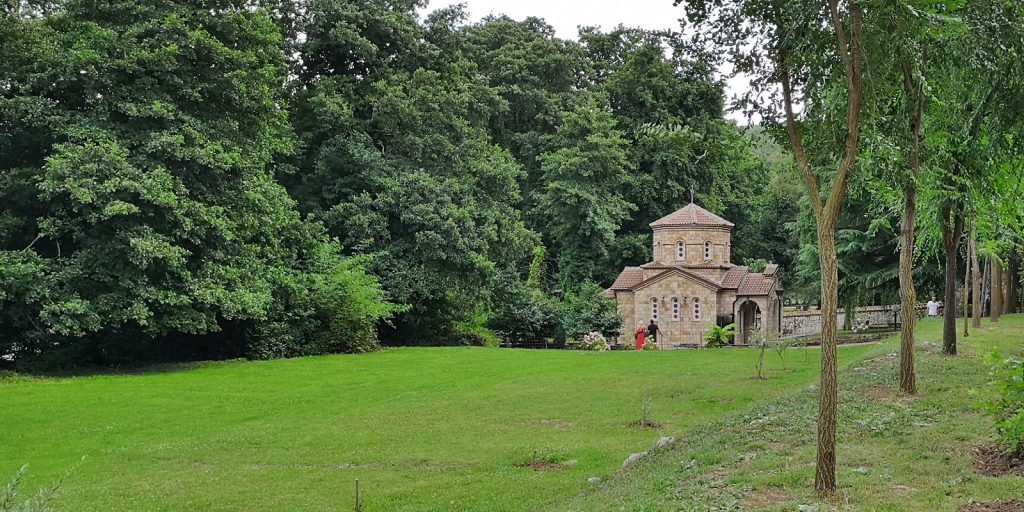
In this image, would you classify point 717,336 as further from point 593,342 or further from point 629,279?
point 629,279

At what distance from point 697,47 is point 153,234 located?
1815 cm

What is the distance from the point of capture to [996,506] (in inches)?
271

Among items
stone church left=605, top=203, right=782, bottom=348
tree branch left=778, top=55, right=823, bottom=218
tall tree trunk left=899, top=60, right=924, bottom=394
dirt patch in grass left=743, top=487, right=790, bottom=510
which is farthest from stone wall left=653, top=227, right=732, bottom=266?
dirt patch in grass left=743, top=487, right=790, bottom=510

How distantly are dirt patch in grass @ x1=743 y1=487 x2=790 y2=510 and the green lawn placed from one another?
2.79m

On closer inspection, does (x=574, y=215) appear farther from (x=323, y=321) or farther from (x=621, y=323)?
(x=323, y=321)

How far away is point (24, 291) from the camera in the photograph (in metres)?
22.7

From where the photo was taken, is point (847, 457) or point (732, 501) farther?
point (847, 457)

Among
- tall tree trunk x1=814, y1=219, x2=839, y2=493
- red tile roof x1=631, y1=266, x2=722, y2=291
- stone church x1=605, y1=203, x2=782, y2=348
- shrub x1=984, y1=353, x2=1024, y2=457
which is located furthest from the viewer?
stone church x1=605, y1=203, x2=782, y2=348

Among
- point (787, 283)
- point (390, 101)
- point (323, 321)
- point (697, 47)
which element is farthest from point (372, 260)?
point (787, 283)

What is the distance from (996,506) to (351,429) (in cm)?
1074

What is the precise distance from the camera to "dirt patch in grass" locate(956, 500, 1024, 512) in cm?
678

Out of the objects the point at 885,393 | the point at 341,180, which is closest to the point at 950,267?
the point at 885,393

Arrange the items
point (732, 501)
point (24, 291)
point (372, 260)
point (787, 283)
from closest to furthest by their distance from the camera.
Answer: point (732, 501) → point (24, 291) → point (372, 260) → point (787, 283)

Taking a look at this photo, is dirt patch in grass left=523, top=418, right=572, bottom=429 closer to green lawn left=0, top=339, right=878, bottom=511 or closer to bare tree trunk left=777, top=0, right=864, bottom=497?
green lawn left=0, top=339, right=878, bottom=511
